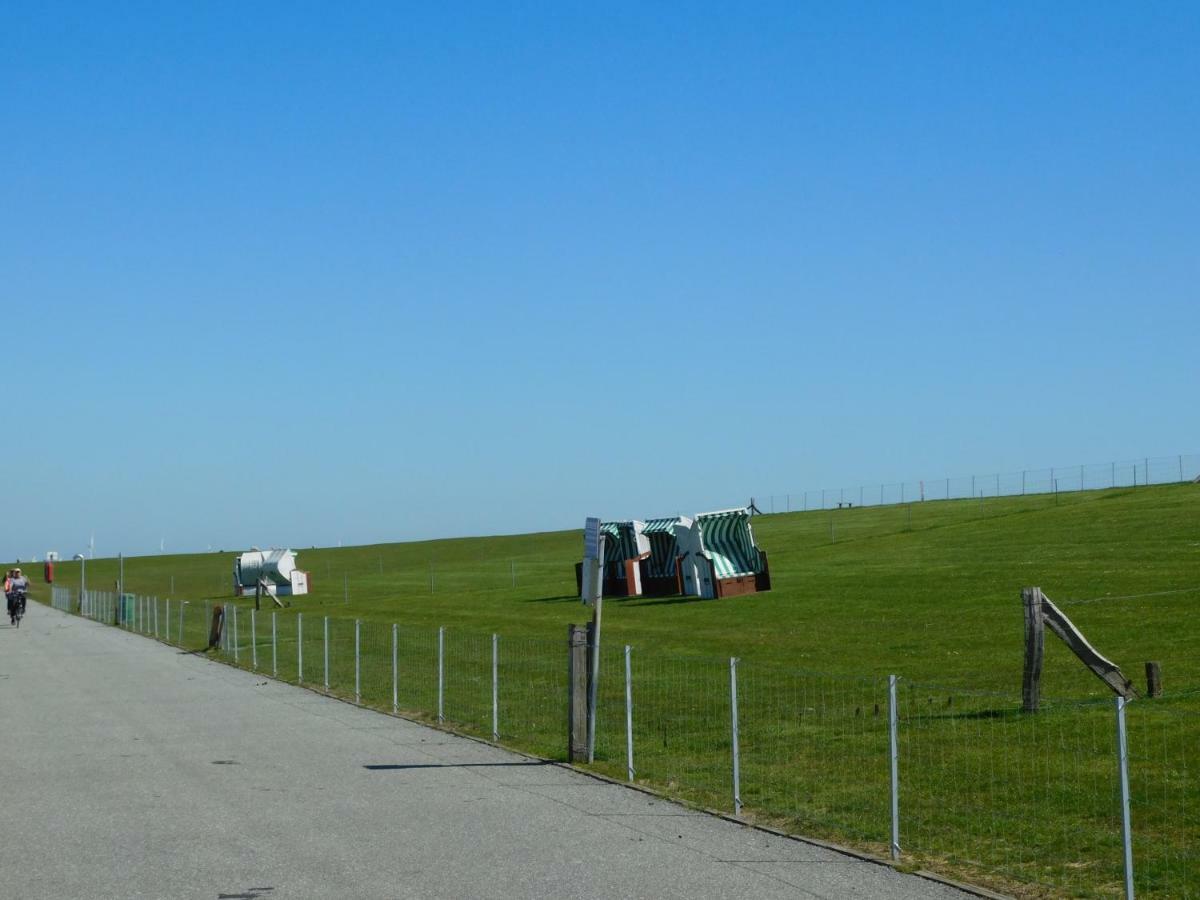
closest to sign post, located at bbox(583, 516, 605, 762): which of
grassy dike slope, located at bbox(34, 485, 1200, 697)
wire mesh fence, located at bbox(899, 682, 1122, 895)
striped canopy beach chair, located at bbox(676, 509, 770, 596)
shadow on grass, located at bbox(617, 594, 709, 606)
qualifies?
wire mesh fence, located at bbox(899, 682, 1122, 895)

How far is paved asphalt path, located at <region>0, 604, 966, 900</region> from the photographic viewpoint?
11078 millimetres

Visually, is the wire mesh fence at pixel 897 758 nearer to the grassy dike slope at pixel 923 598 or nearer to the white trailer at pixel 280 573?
the grassy dike slope at pixel 923 598

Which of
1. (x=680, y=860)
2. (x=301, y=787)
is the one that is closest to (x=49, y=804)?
(x=301, y=787)

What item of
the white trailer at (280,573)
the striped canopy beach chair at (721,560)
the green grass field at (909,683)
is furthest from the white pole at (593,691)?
the white trailer at (280,573)

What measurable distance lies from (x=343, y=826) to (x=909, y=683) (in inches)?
Answer: 205

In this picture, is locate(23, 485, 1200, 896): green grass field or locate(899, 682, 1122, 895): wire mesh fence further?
locate(23, 485, 1200, 896): green grass field

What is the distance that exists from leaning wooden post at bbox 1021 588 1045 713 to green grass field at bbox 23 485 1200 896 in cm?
28

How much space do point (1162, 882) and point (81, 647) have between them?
39.1 meters

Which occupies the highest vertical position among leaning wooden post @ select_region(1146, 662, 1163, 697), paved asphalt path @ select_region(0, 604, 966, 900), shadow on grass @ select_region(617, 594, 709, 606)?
leaning wooden post @ select_region(1146, 662, 1163, 697)

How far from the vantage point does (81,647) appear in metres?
44.9

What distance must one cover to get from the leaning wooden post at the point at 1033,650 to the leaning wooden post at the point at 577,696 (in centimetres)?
517

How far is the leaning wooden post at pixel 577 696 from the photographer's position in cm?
1778

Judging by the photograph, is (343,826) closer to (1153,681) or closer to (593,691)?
(593,691)

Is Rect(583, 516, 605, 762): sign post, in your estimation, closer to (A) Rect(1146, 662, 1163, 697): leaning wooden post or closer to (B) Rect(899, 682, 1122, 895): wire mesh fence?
(B) Rect(899, 682, 1122, 895): wire mesh fence
